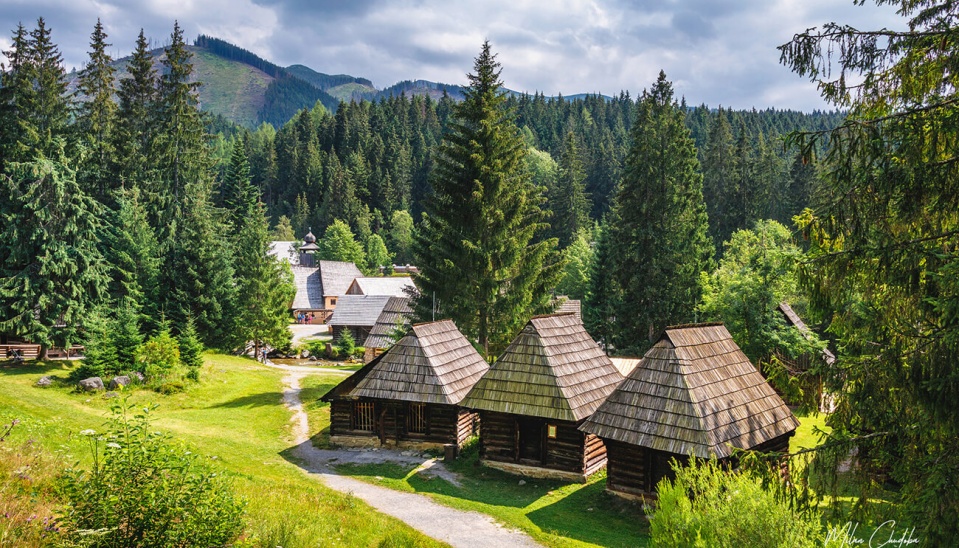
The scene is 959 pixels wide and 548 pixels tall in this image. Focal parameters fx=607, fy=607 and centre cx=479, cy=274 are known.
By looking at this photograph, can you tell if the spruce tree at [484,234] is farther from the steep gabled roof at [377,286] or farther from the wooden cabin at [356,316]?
the steep gabled roof at [377,286]

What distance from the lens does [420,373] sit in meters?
22.0

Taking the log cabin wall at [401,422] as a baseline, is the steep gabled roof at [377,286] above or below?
above

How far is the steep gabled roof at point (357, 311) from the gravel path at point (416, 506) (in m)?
28.3

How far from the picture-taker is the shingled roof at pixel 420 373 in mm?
21672

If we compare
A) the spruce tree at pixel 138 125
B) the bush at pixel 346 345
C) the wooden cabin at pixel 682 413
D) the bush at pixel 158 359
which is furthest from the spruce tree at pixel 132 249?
the wooden cabin at pixel 682 413

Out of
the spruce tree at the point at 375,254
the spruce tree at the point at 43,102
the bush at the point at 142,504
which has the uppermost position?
the spruce tree at the point at 43,102

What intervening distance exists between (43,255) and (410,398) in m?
21.6

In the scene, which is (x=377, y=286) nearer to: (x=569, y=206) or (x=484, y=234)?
(x=569, y=206)

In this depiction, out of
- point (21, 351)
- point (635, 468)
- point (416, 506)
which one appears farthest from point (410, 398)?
point (21, 351)

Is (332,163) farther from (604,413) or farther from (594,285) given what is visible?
(604,413)

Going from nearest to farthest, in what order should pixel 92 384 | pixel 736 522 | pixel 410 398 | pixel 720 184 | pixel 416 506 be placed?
pixel 736 522, pixel 416 506, pixel 410 398, pixel 92 384, pixel 720 184

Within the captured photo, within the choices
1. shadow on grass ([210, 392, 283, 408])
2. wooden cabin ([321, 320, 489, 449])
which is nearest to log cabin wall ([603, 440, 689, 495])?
wooden cabin ([321, 320, 489, 449])

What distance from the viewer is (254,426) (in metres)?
25.1

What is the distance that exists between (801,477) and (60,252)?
3326 cm
